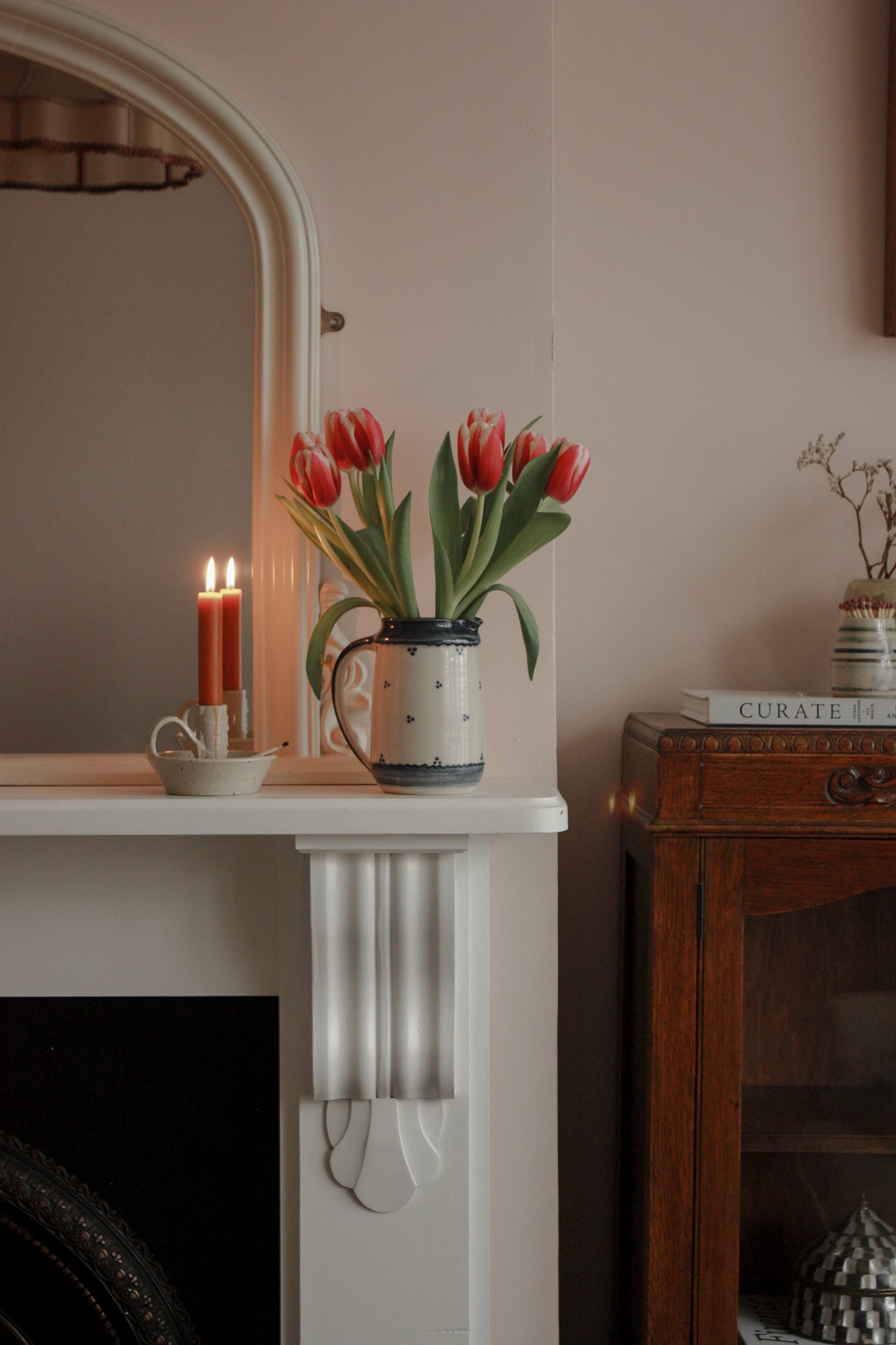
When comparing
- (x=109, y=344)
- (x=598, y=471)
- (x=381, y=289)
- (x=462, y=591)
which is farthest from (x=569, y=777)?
(x=109, y=344)

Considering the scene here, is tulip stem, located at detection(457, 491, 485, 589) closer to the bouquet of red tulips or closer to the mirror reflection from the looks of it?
the bouquet of red tulips

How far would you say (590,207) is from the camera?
141 cm

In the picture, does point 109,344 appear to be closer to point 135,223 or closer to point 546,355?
point 135,223

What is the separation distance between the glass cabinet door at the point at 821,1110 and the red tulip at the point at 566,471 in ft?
1.58

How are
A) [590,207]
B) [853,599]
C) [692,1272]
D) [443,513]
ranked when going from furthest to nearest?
1. [590,207]
2. [853,599]
3. [692,1272]
4. [443,513]

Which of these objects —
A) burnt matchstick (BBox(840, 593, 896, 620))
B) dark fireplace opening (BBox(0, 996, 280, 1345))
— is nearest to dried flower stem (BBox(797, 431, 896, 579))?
burnt matchstick (BBox(840, 593, 896, 620))

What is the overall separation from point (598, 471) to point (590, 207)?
0.35 meters

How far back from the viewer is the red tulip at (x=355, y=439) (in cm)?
97

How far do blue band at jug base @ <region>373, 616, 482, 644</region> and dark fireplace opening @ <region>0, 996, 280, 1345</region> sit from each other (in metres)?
0.39

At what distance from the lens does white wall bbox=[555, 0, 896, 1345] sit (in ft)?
4.59

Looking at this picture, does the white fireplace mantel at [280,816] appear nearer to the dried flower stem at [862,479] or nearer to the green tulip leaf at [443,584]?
the green tulip leaf at [443,584]

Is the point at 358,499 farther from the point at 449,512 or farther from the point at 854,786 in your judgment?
the point at 854,786

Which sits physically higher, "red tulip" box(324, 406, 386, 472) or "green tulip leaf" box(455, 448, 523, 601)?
"red tulip" box(324, 406, 386, 472)

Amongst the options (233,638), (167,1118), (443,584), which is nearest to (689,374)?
(443,584)
